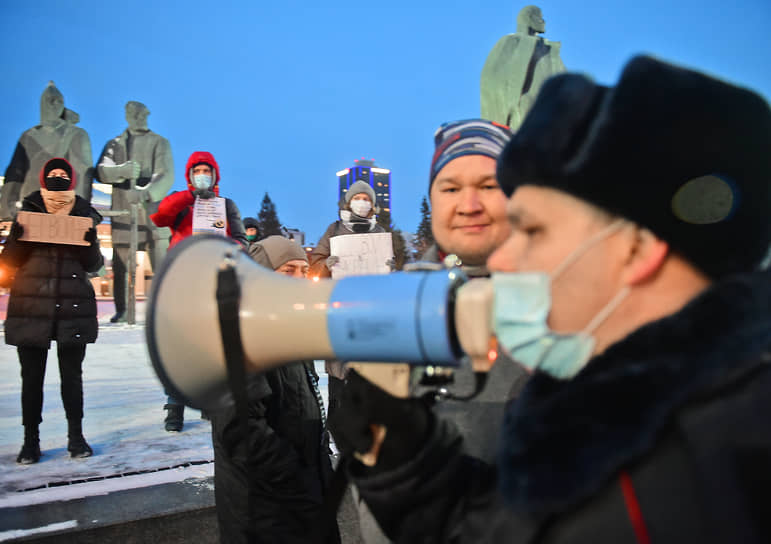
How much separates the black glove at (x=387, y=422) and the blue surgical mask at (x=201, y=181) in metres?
3.43

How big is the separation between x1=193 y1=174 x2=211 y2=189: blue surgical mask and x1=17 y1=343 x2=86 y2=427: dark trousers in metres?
1.45

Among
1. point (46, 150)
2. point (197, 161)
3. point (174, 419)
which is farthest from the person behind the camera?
point (46, 150)

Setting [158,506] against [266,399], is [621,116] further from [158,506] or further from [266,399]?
[158,506]

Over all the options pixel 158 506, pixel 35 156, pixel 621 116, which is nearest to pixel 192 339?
pixel 621 116

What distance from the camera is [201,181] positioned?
4074 mm

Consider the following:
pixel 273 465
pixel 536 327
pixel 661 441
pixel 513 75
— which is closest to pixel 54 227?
pixel 273 465

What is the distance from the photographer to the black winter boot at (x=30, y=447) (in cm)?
310

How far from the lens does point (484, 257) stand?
1.62 meters

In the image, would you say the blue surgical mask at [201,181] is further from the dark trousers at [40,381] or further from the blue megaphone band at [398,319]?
the blue megaphone band at [398,319]

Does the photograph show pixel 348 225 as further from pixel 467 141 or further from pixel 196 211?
pixel 467 141

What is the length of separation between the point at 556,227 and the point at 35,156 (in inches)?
340

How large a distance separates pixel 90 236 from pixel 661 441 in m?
3.75

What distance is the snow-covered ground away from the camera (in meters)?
2.82

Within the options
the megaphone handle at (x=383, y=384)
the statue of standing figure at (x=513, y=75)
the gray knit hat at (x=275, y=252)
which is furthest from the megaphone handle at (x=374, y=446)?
the statue of standing figure at (x=513, y=75)
